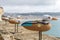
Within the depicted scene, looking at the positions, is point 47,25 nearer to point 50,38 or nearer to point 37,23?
point 37,23

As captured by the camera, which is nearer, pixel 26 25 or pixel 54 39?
pixel 26 25

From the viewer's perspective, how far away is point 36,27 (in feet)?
16.5

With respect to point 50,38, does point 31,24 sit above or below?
above

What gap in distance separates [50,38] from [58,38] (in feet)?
1.37

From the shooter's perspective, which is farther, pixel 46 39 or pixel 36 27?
pixel 46 39

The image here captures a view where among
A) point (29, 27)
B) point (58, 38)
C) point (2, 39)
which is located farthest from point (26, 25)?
point (58, 38)

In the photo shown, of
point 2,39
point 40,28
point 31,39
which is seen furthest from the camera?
point 31,39

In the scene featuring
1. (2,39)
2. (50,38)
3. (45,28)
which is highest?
(45,28)

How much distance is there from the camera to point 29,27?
515cm

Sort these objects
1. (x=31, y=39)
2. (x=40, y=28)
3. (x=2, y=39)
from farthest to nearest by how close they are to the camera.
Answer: (x=31, y=39) → (x=2, y=39) → (x=40, y=28)

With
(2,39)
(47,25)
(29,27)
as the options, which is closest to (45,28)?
(47,25)

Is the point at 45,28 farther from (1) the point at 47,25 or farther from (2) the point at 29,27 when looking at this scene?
(2) the point at 29,27

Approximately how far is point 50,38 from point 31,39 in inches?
43.2

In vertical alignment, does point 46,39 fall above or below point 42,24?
below
